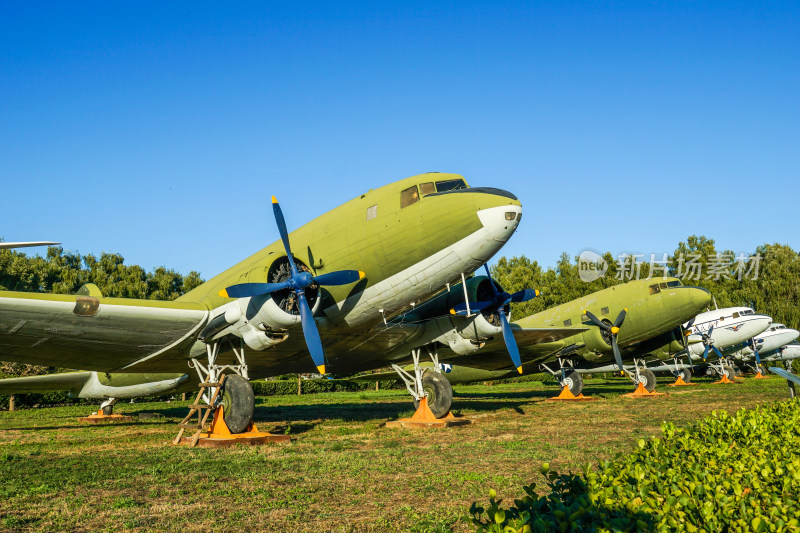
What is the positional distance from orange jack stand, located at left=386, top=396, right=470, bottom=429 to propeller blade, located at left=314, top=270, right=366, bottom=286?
6.47m

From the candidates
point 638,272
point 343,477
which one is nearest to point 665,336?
point 343,477

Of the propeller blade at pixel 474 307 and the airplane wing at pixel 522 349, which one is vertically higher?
the propeller blade at pixel 474 307

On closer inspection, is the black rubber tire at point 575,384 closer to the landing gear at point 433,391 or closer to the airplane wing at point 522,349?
the airplane wing at point 522,349

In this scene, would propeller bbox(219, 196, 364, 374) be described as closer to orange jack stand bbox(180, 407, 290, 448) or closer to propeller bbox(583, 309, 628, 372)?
orange jack stand bbox(180, 407, 290, 448)

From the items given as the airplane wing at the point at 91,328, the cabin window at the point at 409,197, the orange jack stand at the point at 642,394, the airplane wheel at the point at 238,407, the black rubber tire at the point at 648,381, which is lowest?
the orange jack stand at the point at 642,394

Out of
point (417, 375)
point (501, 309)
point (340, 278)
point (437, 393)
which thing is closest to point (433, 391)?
point (437, 393)

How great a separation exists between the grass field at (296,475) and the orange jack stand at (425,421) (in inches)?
30.3

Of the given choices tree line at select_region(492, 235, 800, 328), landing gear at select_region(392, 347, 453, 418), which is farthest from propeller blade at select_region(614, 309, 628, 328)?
tree line at select_region(492, 235, 800, 328)

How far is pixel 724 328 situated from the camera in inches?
1857

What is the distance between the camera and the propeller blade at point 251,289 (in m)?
14.4

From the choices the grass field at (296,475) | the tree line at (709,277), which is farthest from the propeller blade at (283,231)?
the tree line at (709,277)

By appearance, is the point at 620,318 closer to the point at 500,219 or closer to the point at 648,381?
the point at 648,381

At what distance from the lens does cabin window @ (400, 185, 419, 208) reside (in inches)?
596

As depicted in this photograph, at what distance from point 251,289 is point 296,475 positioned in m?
5.68
